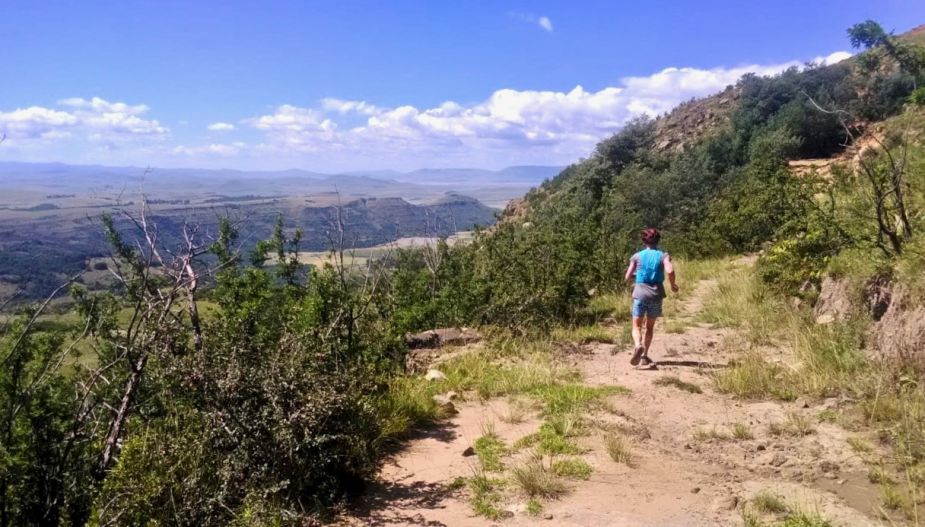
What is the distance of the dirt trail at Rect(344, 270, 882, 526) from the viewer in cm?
377

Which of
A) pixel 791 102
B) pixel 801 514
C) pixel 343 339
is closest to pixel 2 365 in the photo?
pixel 343 339

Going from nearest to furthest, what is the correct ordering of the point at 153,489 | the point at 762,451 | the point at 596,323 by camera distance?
the point at 153,489 → the point at 762,451 → the point at 596,323

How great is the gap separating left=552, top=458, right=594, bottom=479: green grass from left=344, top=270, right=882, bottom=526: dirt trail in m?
0.06

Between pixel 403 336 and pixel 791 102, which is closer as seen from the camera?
pixel 403 336

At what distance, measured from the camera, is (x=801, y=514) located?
11.3ft

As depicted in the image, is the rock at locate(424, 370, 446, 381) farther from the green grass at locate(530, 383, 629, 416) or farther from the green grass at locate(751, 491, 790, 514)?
the green grass at locate(751, 491, 790, 514)

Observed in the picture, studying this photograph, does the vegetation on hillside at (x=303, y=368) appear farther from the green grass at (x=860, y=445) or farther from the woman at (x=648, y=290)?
the woman at (x=648, y=290)

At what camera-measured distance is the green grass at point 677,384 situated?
6.02 meters

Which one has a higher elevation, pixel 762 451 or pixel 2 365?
pixel 2 365

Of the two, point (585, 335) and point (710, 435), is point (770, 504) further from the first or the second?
point (585, 335)

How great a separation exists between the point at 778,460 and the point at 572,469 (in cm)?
152

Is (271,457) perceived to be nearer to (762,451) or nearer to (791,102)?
(762,451)

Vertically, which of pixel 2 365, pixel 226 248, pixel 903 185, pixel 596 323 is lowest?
pixel 596 323

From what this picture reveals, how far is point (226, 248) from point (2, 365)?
3366mm
